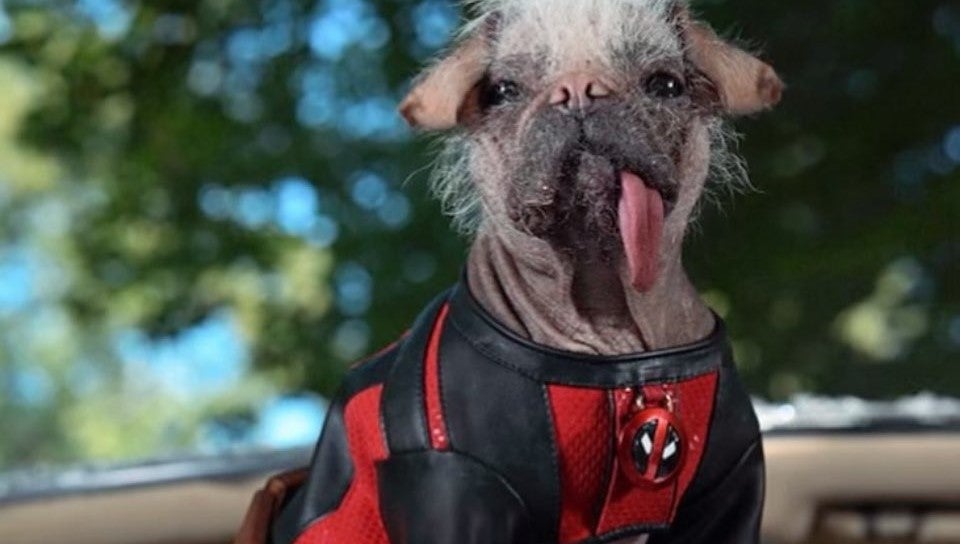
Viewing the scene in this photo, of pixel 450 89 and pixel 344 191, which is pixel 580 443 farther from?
pixel 344 191

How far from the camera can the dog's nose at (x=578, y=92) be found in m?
0.65

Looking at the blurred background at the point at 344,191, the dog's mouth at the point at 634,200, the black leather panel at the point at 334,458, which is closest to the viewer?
the dog's mouth at the point at 634,200

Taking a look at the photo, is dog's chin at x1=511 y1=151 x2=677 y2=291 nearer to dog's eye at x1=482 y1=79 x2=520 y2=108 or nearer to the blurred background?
dog's eye at x1=482 y1=79 x2=520 y2=108

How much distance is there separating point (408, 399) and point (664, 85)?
186 millimetres

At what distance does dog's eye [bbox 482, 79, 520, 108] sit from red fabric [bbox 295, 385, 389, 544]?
0.15 metres

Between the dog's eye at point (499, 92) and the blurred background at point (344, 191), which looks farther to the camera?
the blurred background at point (344, 191)

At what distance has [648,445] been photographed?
27.1 inches

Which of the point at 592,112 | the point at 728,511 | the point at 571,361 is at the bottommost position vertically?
the point at 728,511

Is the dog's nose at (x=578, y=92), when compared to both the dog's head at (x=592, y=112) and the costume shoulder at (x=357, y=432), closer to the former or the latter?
the dog's head at (x=592, y=112)

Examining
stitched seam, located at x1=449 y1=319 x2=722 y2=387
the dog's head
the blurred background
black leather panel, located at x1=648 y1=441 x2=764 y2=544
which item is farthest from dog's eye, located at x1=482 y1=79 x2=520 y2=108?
the blurred background

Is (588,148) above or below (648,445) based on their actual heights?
above

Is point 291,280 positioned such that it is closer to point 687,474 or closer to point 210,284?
point 210,284

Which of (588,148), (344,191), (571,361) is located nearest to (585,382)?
(571,361)

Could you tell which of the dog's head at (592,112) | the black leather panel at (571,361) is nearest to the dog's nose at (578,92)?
the dog's head at (592,112)
